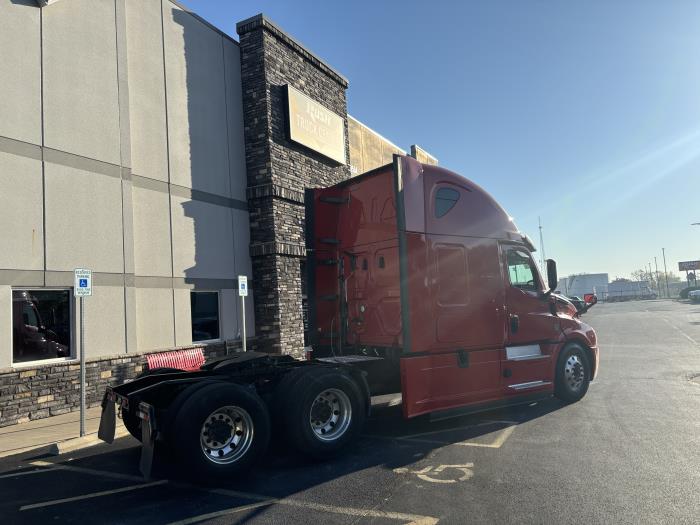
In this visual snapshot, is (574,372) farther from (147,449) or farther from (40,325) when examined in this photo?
(40,325)

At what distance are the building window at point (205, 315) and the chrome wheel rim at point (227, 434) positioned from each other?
7583 mm

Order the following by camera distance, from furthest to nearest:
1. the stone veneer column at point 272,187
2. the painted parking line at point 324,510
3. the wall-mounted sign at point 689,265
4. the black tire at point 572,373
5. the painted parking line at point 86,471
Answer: the wall-mounted sign at point 689,265
the stone veneer column at point 272,187
the black tire at point 572,373
the painted parking line at point 86,471
the painted parking line at point 324,510

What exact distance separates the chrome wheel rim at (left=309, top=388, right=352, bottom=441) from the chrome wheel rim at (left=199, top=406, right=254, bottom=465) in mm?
829

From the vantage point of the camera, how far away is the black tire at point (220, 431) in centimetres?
480

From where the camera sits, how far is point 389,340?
6.95 metres

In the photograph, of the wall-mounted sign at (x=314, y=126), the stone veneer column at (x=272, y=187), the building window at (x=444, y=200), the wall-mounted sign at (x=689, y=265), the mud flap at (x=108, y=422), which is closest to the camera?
the mud flap at (x=108, y=422)

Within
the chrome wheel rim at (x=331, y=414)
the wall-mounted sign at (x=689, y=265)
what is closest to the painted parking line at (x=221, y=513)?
the chrome wheel rim at (x=331, y=414)

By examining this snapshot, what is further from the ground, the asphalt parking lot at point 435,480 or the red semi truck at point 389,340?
the red semi truck at point 389,340

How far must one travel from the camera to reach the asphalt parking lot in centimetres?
418

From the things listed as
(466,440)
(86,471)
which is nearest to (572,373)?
(466,440)

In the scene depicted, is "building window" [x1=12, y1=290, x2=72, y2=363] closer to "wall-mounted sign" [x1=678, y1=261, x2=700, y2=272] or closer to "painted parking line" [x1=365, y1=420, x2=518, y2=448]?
"painted parking line" [x1=365, y1=420, x2=518, y2=448]

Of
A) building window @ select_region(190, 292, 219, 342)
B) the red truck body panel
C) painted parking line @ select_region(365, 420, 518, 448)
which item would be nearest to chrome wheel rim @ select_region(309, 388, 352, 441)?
the red truck body panel

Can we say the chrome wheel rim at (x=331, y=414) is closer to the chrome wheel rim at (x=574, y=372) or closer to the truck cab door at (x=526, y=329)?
the truck cab door at (x=526, y=329)

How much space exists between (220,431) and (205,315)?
26.2 feet
